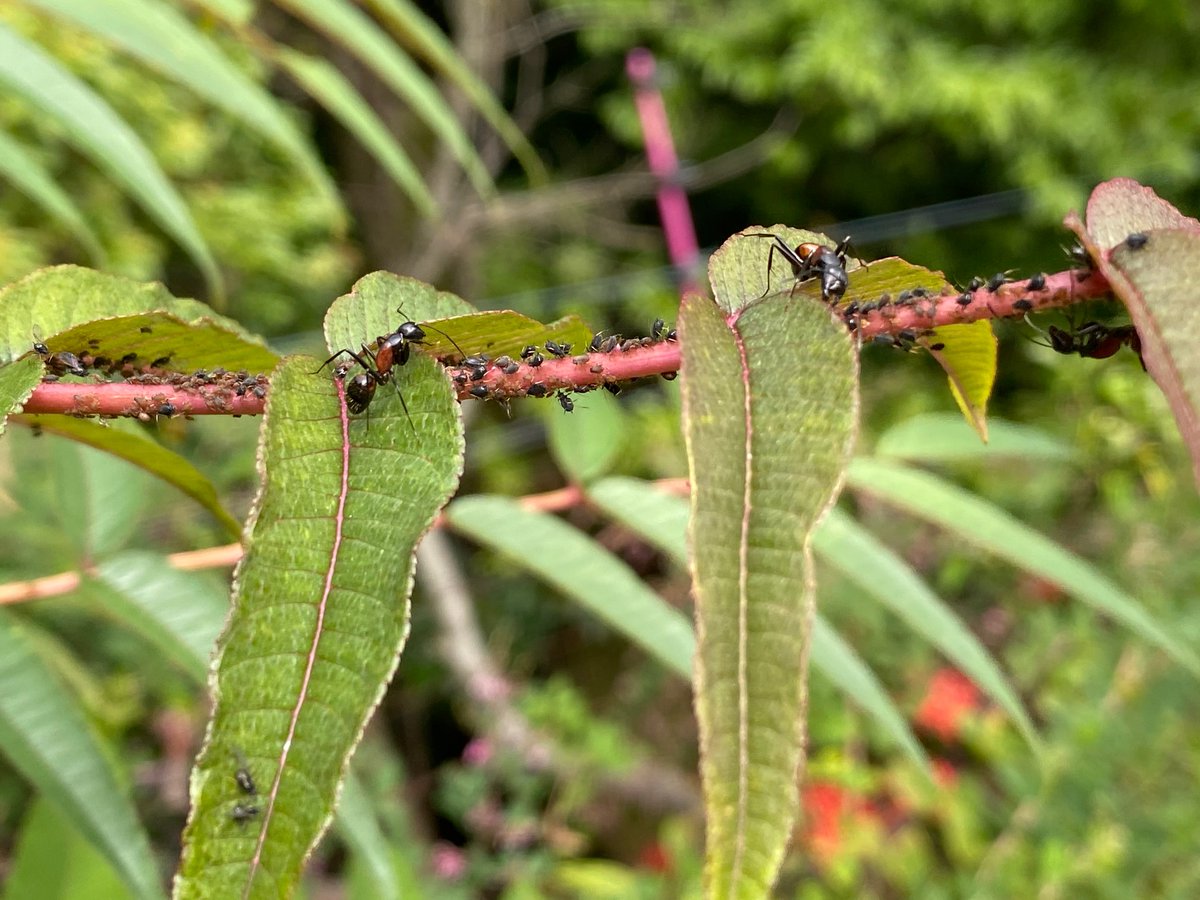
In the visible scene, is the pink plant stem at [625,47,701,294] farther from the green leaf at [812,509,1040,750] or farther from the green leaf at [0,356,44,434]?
the green leaf at [0,356,44,434]

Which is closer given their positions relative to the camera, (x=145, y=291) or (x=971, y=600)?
(x=145, y=291)

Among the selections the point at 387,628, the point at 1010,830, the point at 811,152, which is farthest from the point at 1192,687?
the point at 811,152

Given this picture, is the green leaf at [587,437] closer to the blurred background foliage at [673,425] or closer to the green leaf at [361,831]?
the blurred background foliage at [673,425]

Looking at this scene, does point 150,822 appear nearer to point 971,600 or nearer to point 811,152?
point 971,600

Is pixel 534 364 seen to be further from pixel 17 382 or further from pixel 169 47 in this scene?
pixel 169 47

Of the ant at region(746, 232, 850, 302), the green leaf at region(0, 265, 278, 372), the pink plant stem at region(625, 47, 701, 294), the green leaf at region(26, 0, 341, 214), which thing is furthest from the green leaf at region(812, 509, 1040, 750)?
the pink plant stem at region(625, 47, 701, 294)

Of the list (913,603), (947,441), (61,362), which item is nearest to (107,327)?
(61,362)
